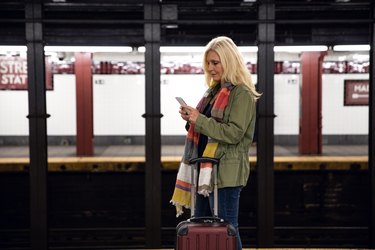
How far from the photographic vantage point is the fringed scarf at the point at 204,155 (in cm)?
258

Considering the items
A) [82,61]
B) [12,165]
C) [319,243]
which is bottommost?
[319,243]

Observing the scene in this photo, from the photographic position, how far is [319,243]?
6594 mm

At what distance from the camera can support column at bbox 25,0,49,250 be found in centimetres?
441

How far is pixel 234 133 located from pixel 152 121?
2169mm

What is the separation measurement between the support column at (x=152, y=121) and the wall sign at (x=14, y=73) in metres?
7.79

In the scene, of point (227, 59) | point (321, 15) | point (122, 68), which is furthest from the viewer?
point (122, 68)

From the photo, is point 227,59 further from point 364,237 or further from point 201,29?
point 201,29

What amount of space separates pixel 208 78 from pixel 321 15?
15.0 ft

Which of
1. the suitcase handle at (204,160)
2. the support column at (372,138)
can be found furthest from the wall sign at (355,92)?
the suitcase handle at (204,160)

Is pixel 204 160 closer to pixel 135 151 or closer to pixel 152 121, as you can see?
pixel 152 121

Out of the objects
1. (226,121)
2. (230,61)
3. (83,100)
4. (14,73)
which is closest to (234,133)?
(226,121)

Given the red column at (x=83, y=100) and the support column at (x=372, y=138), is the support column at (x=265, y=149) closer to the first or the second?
the support column at (x=372, y=138)

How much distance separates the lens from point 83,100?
35.0 ft

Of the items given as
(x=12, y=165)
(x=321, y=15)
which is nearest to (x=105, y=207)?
(x=12, y=165)
